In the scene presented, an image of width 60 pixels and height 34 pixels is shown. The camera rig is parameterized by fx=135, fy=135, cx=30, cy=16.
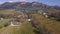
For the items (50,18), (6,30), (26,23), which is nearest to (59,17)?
(50,18)

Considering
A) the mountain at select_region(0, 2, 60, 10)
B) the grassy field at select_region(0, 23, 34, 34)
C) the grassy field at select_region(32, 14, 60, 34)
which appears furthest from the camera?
the mountain at select_region(0, 2, 60, 10)

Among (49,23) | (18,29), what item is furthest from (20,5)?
(49,23)

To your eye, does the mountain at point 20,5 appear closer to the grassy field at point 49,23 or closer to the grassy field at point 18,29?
the grassy field at point 49,23

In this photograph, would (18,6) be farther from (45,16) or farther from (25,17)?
(45,16)

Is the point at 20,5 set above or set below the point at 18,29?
above

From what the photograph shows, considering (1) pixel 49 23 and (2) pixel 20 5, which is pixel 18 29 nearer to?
(2) pixel 20 5

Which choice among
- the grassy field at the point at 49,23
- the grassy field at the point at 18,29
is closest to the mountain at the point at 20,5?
the grassy field at the point at 49,23

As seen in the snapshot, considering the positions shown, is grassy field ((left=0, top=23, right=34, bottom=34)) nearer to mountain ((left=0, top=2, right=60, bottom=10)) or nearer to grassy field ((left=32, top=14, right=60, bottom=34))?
grassy field ((left=32, top=14, right=60, bottom=34))

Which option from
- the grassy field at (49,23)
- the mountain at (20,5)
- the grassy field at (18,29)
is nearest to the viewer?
the grassy field at (49,23)

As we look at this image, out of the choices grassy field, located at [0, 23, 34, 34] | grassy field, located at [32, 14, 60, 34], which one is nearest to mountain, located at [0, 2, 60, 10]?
grassy field, located at [32, 14, 60, 34]
